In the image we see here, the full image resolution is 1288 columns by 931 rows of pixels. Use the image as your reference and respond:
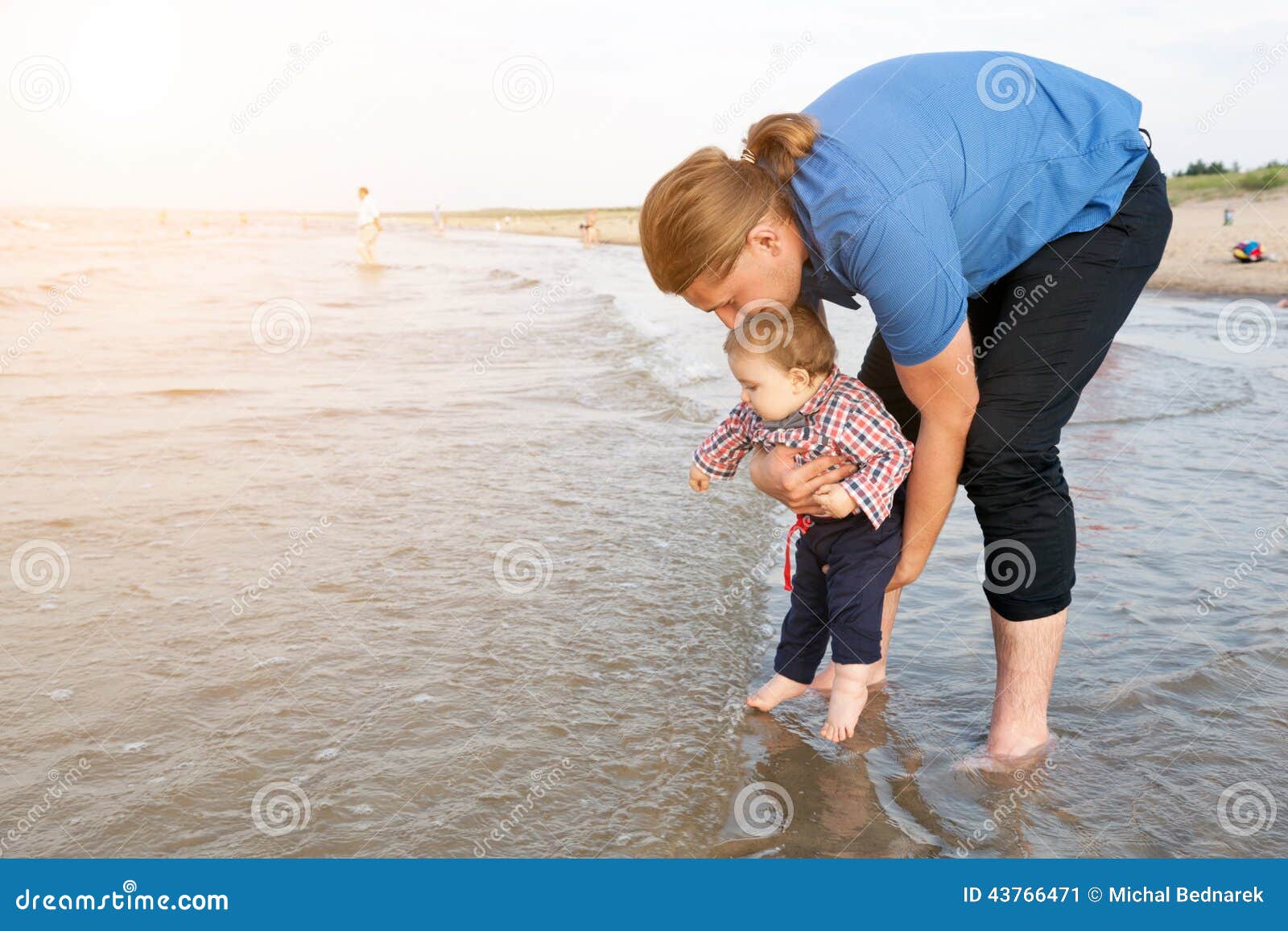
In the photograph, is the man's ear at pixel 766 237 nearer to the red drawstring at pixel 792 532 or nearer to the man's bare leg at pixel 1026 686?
the red drawstring at pixel 792 532

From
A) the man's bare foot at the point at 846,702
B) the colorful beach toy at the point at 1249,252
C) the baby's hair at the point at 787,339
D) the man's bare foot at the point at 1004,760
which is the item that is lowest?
the man's bare foot at the point at 1004,760

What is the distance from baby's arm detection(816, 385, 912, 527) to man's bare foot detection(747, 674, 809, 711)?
51 centimetres

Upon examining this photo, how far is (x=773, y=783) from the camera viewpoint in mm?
2322

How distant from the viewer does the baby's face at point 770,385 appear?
248cm

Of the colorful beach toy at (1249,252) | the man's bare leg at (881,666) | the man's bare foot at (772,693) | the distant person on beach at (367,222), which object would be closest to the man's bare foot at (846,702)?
the man's bare foot at (772,693)

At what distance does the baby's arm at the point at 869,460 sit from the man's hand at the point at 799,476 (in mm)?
37

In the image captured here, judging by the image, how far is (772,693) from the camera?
268 cm

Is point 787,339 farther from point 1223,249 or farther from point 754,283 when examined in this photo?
point 1223,249

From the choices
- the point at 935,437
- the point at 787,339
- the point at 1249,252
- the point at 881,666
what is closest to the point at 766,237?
the point at 787,339

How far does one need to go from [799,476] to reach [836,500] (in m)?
A: 0.11

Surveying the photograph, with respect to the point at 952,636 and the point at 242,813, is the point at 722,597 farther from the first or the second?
the point at 242,813

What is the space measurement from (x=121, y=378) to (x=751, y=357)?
601 centimetres
